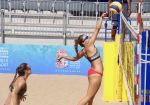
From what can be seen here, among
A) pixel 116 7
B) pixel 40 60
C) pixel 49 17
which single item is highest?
pixel 116 7

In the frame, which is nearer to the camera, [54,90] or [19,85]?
[19,85]

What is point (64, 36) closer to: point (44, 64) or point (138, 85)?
point (44, 64)

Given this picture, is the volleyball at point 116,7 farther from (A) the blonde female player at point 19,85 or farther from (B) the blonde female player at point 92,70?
(A) the blonde female player at point 19,85

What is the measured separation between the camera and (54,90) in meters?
15.4

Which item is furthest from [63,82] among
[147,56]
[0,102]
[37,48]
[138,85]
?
[138,85]

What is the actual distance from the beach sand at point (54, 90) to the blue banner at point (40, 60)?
23.8 inches

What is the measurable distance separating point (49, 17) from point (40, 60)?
15.6 ft

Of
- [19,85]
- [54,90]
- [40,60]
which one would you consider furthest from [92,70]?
[40,60]

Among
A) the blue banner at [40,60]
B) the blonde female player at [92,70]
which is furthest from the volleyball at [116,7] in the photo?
the blue banner at [40,60]

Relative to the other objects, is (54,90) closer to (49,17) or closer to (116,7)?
(116,7)

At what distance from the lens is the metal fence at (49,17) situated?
2241cm

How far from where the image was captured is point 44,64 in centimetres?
1958

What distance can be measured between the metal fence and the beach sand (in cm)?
394

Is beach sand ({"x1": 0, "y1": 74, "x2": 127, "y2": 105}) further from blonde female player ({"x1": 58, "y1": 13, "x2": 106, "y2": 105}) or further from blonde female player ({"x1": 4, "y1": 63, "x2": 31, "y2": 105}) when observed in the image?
blonde female player ({"x1": 4, "y1": 63, "x2": 31, "y2": 105})
